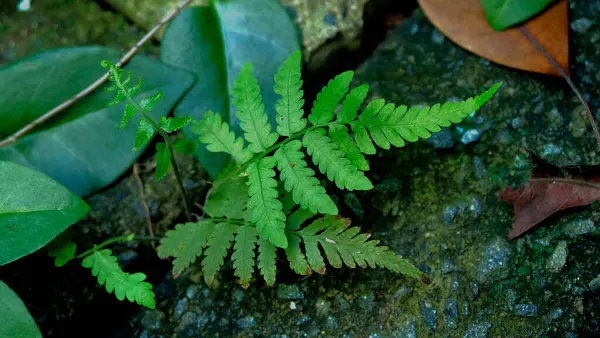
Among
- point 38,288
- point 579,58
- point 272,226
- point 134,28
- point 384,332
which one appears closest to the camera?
point 272,226

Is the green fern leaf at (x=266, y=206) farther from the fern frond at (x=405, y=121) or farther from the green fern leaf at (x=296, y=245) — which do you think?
the fern frond at (x=405, y=121)

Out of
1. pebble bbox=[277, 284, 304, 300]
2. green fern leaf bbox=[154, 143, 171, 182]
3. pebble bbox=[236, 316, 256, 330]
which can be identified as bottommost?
pebble bbox=[236, 316, 256, 330]

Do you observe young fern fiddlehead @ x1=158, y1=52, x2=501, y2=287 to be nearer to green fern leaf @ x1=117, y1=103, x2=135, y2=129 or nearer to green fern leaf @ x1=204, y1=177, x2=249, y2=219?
green fern leaf @ x1=204, y1=177, x2=249, y2=219

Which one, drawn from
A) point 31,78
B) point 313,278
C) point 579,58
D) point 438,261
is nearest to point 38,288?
point 31,78

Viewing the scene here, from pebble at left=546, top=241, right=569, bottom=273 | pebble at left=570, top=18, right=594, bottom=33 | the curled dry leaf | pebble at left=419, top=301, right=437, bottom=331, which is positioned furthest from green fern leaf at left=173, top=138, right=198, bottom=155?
pebble at left=570, top=18, right=594, bottom=33

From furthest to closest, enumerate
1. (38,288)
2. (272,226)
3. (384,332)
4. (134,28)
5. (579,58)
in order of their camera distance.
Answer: (134,28) < (579,58) < (38,288) < (384,332) < (272,226)

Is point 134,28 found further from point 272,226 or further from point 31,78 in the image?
point 272,226
